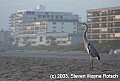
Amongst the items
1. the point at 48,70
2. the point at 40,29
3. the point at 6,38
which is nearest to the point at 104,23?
the point at 40,29

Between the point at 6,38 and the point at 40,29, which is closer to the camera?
the point at 40,29

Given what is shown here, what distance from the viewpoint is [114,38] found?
100812 mm

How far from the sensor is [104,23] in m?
109

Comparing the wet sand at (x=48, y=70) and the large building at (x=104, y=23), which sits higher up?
the large building at (x=104, y=23)

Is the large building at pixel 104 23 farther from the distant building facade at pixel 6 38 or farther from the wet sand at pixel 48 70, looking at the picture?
the distant building facade at pixel 6 38

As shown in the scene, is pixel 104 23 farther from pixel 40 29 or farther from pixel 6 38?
pixel 6 38

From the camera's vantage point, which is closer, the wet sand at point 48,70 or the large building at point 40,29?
the wet sand at point 48,70

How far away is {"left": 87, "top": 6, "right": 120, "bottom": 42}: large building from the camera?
102938 millimetres

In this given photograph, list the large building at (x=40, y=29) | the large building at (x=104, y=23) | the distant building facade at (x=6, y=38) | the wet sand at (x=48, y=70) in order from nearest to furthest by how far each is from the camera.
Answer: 1. the wet sand at (x=48, y=70)
2. the large building at (x=104, y=23)
3. the large building at (x=40, y=29)
4. the distant building facade at (x=6, y=38)

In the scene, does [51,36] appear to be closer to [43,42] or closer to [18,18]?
[43,42]

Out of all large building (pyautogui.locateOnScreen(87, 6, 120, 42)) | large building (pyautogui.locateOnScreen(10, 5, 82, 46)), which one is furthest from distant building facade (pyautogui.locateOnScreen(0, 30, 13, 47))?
large building (pyautogui.locateOnScreen(87, 6, 120, 42))

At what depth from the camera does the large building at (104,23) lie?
338 feet

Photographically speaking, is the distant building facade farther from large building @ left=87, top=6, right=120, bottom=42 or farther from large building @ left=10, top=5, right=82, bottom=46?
large building @ left=87, top=6, right=120, bottom=42

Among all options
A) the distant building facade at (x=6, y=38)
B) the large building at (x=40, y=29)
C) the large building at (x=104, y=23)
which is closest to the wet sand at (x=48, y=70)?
the large building at (x=104, y=23)
